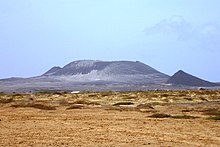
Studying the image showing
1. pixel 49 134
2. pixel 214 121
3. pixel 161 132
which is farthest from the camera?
pixel 214 121

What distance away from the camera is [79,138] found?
51.5 feet

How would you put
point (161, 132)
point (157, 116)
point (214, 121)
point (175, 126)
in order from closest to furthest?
point (161, 132) < point (175, 126) < point (214, 121) < point (157, 116)

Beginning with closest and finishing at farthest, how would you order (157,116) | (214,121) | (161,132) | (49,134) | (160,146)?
(160,146), (49,134), (161,132), (214,121), (157,116)

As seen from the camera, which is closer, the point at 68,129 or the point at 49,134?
the point at 49,134

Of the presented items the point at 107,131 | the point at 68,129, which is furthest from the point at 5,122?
the point at 107,131

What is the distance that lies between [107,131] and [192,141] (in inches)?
148

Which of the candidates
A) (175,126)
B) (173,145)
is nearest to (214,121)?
(175,126)

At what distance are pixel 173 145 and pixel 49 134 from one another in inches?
194

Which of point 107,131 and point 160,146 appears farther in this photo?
point 107,131

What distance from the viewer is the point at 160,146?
1421 cm

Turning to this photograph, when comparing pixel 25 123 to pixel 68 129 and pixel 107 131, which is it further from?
pixel 107 131

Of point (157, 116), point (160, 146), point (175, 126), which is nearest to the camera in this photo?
point (160, 146)

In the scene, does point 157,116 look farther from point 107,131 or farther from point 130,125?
point 107,131

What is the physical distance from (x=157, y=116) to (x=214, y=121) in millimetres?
3830
